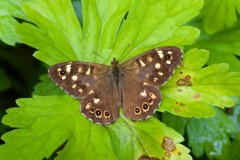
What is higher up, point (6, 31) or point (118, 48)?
point (6, 31)

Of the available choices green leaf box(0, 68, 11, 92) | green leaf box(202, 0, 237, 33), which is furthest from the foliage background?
green leaf box(0, 68, 11, 92)

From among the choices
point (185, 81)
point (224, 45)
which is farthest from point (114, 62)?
point (224, 45)

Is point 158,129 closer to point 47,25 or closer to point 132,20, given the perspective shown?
point 132,20

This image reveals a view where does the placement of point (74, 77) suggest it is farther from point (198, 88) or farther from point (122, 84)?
point (198, 88)

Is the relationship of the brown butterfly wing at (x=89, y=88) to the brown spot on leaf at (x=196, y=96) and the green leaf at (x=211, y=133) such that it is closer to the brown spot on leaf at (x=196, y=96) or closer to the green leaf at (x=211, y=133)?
the brown spot on leaf at (x=196, y=96)

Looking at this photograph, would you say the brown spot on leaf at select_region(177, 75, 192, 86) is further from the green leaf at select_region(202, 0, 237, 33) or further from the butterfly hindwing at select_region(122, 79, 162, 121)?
the green leaf at select_region(202, 0, 237, 33)

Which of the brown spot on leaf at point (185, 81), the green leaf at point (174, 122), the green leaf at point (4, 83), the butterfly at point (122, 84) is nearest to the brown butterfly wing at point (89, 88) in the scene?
the butterfly at point (122, 84)

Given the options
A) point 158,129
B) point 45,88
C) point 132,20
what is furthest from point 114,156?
point 45,88
